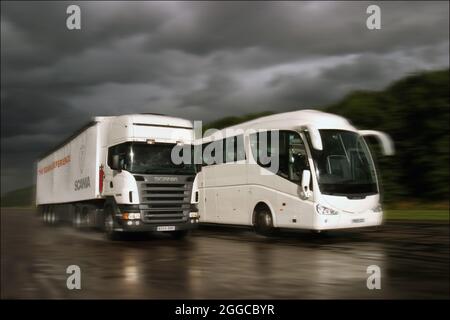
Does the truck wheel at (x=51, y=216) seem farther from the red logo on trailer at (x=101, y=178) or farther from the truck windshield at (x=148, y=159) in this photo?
the truck windshield at (x=148, y=159)

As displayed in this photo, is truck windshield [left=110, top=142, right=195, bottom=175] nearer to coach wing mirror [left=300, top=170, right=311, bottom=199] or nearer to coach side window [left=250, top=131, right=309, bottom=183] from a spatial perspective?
coach side window [left=250, top=131, right=309, bottom=183]

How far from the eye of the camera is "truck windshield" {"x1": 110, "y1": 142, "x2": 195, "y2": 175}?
14.4 meters

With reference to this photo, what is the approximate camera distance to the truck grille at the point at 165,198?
14.4m

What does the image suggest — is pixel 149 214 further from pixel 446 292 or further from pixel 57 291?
pixel 446 292

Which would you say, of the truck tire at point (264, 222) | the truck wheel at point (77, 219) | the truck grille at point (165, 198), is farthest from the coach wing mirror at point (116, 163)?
the truck wheel at point (77, 219)

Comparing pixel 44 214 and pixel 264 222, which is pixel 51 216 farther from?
pixel 264 222

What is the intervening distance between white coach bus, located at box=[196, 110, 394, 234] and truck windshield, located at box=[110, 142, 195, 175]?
2.17 meters

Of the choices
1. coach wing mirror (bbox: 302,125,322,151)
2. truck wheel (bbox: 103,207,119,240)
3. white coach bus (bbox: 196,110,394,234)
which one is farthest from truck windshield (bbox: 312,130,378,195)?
truck wheel (bbox: 103,207,119,240)

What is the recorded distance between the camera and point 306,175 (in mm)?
13602

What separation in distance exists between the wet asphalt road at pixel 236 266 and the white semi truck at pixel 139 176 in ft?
2.28

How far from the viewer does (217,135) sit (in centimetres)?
1888

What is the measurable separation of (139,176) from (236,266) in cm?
525

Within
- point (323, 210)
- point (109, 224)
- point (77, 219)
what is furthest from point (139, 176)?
point (77, 219)

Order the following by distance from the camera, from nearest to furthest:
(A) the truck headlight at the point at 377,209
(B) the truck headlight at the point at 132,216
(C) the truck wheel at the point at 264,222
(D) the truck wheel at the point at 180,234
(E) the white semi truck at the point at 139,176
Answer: (A) the truck headlight at the point at 377,209 < (B) the truck headlight at the point at 132,216 < (E) the white semi truck at the point at 139,176 < (C) the truck wheel at the point at 264,222 < (D) the truck wheel at the point at 180,234
